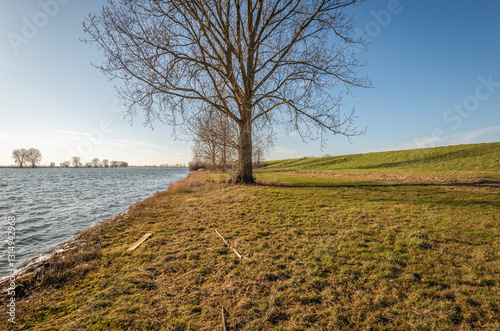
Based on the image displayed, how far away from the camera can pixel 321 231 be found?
4770mm

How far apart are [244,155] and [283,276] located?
9058 mm

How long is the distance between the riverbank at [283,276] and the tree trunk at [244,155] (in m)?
6.34

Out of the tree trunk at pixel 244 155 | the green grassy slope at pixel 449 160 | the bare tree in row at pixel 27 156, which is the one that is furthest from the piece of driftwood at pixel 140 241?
the bare tree in row at pixel 27 156

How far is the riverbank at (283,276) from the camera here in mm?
2320

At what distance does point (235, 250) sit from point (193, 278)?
3.45 feet

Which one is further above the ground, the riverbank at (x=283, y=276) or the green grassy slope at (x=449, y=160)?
the green grassy slope at (x=449, y=160)

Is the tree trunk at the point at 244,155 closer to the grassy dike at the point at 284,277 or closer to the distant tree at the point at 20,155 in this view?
the grassy dike at the point at 284,277

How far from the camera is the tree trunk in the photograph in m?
11.4

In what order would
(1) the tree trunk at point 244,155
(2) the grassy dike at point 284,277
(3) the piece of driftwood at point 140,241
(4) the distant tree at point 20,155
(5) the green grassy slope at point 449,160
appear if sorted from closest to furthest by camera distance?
(2) the grassy dike at point 284,277 < (3) the piece of driftwood at point 140,241 < (1) the tree trunk at point 244,155 < (5) the green grassy slope at point 449,160 < (4) the distant tree at point 20,155

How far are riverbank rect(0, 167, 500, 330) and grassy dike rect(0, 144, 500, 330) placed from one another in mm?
16

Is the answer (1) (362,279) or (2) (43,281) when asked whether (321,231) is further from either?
(2) (43,281)
